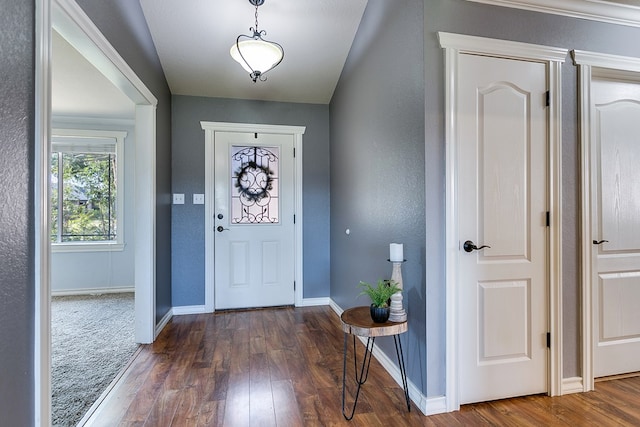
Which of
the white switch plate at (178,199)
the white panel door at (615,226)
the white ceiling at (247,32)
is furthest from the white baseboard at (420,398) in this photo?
the white ceiling at (247,32)

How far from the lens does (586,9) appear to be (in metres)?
1.95

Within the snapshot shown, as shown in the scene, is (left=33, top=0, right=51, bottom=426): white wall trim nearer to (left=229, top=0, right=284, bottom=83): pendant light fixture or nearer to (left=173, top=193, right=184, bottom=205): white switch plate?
(left=229, top=0, right=284, bottom=83): pendant light fixture

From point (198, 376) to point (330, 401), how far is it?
913 millimetres

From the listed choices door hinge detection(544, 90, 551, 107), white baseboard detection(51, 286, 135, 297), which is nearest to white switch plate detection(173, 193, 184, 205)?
white baseboard detection(51, 286, 135, 297)

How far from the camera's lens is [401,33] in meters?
2.02

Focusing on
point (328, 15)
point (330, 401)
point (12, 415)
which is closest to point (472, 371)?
point (330, 401)

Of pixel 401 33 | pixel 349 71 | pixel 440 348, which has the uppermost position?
pixel 349 71

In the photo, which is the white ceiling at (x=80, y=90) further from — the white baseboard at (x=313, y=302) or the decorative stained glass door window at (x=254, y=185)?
the white baseboard at (x=313, y=302)

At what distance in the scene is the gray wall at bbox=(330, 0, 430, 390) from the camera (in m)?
1.84

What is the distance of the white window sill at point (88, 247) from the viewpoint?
13.6 feet

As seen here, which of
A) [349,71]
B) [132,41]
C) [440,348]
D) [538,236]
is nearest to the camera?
[440,348]

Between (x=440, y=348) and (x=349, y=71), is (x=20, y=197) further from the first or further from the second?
(x=349, y=71)

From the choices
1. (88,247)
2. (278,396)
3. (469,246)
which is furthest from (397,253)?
(88,247)

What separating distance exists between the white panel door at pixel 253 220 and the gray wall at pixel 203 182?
0.18 meters
